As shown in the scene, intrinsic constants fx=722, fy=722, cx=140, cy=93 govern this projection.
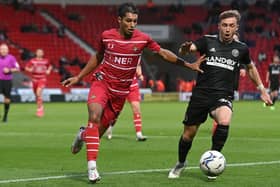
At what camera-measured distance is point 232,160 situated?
39.8ft

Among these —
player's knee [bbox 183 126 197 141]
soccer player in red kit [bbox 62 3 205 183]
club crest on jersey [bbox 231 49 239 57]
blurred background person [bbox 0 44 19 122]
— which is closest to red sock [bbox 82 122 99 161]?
soccer player in red kit [bbox 62 3 205 183]

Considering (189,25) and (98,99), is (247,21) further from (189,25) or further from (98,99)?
(98,99)

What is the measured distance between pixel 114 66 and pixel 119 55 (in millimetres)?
171

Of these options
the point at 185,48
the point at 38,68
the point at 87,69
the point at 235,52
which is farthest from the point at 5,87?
the point at 235,52

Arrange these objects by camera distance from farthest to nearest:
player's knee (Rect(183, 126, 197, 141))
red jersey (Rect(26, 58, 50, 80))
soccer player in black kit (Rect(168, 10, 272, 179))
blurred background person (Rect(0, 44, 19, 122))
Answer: red jersey (Rect(26, 58, 50, 80)) < blurred background person (Rect(0, 44, 19, 122)) < player's knee (Rect(183, 126, 197, 141)) < soccer player in black kit (Rect(168, 10, 272, 179))

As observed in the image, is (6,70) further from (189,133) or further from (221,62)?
(221,62)

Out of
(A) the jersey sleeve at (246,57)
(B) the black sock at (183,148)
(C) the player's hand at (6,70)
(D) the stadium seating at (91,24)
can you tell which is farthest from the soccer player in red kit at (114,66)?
(D) the stadium seating at (91,24)

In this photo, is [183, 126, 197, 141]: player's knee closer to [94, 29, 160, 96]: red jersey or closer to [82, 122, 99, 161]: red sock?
[94, 29, 160, 96]: red jersey

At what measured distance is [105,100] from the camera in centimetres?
995

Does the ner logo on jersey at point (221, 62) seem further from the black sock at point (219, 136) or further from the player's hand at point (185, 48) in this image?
the black sock at point (219, 136)

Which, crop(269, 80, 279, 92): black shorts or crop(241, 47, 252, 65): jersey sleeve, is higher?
crop(241, 47, 252, 65): jersey sleeve

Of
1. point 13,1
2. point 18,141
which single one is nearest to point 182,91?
point 13,1

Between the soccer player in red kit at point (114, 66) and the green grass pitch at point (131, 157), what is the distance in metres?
0.86

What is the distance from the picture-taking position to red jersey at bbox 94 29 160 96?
32.5ft
